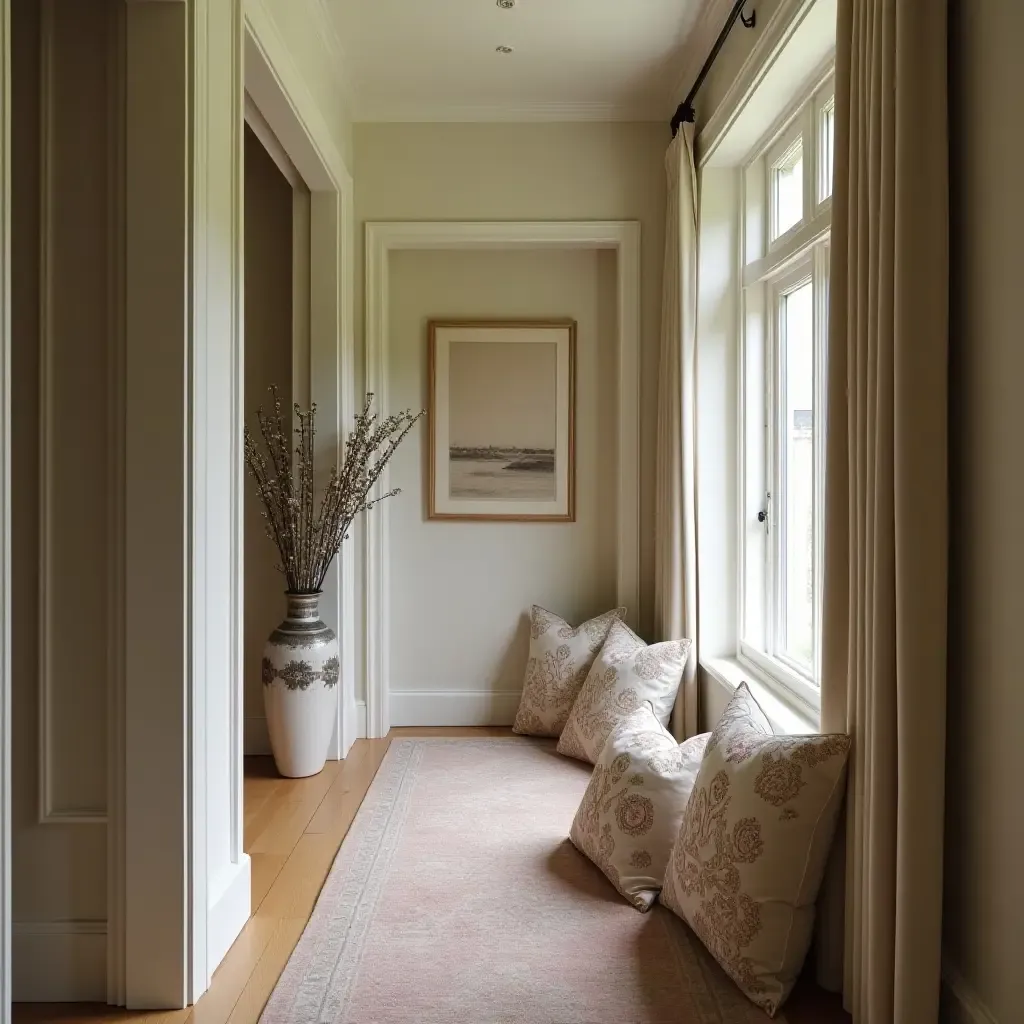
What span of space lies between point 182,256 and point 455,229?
220 cm

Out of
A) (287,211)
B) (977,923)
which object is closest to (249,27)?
(287,211)

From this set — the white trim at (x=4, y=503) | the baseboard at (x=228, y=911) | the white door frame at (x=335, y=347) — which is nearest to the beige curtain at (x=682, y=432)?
the white door frame at (x=335, y=347)

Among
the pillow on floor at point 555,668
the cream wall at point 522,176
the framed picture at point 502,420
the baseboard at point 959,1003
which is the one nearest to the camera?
the baseboard at point 959,1003

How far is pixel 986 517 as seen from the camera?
56.6 inches

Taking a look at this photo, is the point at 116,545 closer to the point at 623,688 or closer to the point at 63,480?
the point at 63,480

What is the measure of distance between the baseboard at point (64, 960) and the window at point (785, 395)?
Result: 1.97m

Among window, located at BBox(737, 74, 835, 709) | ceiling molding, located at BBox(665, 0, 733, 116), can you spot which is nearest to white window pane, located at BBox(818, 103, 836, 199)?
window, located at BBox(737, 74, 835, 709)

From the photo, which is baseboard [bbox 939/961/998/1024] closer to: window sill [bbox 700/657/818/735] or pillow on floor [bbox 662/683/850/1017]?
pillow on floor [bbox 662/683/850/1017]

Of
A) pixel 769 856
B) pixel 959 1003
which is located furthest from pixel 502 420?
pixel 959 1003

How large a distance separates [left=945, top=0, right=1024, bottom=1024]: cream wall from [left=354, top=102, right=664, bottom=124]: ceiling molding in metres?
2.51

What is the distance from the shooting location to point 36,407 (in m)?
1.85

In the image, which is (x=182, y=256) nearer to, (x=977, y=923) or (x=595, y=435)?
(x=977, y=923)

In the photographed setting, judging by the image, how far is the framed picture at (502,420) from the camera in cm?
407

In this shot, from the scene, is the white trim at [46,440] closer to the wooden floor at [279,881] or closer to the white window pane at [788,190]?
the wooden floor at [279,881]
